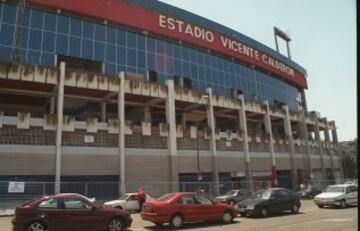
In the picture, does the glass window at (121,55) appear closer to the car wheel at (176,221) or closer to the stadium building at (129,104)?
the stadium building at (129,104)

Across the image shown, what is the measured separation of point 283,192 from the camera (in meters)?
19.9

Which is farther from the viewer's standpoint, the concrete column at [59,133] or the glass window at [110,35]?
the glass window at [110,35]

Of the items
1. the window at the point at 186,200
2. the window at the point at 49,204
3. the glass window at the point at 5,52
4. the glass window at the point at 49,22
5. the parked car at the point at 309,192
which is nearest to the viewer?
the window at the point at 49,204

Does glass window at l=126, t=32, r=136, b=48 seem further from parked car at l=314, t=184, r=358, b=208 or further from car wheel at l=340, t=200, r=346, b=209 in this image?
car wheel at l=340, t=200, r=346, b=209

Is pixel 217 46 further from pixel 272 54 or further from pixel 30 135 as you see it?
pixel 30 135

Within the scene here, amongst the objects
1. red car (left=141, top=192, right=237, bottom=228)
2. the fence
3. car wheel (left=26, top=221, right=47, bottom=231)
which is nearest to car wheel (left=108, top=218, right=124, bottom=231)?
red car (left=141, top=192, right=237, bottom=228)

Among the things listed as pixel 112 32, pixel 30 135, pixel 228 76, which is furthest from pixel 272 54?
pixel 30 135

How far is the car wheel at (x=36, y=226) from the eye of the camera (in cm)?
1219

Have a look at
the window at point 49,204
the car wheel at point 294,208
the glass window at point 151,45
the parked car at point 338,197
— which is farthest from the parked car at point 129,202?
the glass window at point 151,45

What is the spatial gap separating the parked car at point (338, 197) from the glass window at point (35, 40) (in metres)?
25.3

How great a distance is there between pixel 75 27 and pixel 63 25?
1.11 meters

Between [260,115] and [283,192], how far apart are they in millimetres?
26975

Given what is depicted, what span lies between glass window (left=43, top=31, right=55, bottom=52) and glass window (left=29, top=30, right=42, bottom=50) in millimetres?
434

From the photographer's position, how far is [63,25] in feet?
112
